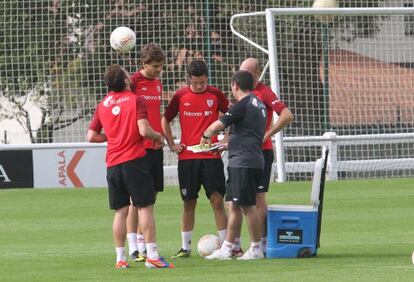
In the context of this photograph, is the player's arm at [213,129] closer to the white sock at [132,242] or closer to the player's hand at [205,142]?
the player's hand at [205,142]

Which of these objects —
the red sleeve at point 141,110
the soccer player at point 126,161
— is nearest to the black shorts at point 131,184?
the soccer player at point 126,161

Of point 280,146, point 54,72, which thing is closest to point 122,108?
point 280,146

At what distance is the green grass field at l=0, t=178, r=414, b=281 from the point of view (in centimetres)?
1053

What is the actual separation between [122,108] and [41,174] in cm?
1138

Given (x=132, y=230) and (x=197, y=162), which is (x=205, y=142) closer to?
(x=197, y=162)

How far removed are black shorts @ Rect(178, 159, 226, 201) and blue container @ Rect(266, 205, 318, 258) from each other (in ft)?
2.18

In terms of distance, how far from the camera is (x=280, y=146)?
21781mm

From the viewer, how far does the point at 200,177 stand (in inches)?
485

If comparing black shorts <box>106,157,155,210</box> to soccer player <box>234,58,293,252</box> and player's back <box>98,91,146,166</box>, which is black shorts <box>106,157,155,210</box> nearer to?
player's back <box>98,91,146,166</box>

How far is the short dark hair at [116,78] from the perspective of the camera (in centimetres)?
1110

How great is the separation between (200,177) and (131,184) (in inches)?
Answer: 53.8

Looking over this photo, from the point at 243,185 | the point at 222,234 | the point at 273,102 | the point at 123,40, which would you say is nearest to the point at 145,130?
the point at 243,185

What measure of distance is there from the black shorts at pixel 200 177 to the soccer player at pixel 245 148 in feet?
1.73

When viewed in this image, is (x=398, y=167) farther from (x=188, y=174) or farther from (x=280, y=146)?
(x=188, y=174)
